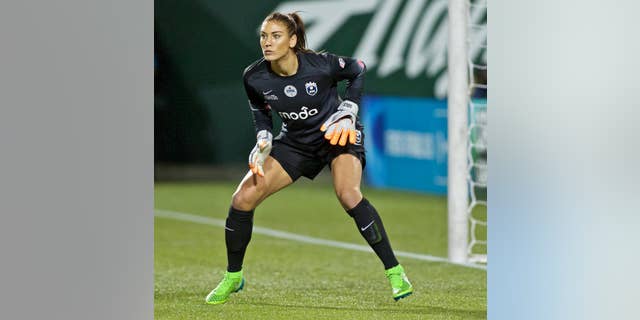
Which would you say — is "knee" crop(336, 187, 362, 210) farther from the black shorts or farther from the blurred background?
the blurred background

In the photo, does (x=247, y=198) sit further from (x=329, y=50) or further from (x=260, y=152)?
(x=329, y=50)

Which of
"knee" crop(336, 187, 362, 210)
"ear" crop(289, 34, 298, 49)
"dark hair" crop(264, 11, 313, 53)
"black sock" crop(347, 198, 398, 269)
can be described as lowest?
"black sock" crop(347, 198, 398, 269)

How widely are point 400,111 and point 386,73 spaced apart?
0.49 meters

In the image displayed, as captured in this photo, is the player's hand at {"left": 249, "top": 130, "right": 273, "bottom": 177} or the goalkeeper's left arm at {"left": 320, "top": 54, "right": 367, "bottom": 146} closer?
the goalkeeper's left arm at {"left": 320, "top": 54, "right": 367, "bottom": 146}

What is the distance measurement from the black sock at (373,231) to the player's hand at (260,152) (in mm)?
423

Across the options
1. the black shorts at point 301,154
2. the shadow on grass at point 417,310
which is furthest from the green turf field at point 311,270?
the black shorts at point 301,154

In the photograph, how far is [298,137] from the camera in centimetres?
490

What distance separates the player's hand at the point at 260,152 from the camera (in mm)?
4676

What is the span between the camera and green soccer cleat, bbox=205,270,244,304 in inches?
195
